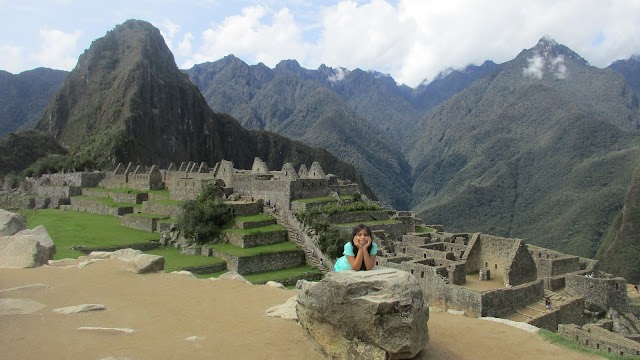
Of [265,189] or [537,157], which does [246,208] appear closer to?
[265,189]

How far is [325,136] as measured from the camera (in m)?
167

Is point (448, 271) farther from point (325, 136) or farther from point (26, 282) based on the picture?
point (325, 136)

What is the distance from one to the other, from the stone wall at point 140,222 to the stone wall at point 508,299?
82.1 ft

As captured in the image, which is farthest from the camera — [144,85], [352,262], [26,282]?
[144,85]

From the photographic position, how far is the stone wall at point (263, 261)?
90.5 feet

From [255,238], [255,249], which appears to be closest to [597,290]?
[255,249]

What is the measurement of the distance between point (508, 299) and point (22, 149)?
325 ft

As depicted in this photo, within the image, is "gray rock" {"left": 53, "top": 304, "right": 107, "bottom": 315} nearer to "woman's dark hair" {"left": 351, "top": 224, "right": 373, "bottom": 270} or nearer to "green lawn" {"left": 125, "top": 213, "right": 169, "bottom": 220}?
"woman's dark hair" {"left": 351, "top": 224, "right": 373, "bottom": 270}

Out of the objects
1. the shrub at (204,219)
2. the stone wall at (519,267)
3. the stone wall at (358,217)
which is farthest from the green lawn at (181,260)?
the stone wall at (519,267)

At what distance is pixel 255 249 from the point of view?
2928cm

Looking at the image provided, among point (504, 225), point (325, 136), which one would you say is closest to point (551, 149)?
point (504, 225)

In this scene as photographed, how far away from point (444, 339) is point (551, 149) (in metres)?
121

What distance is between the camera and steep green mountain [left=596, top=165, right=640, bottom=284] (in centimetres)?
6162

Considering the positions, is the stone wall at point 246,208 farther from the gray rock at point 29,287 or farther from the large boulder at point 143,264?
the gray rock at point 29,287
